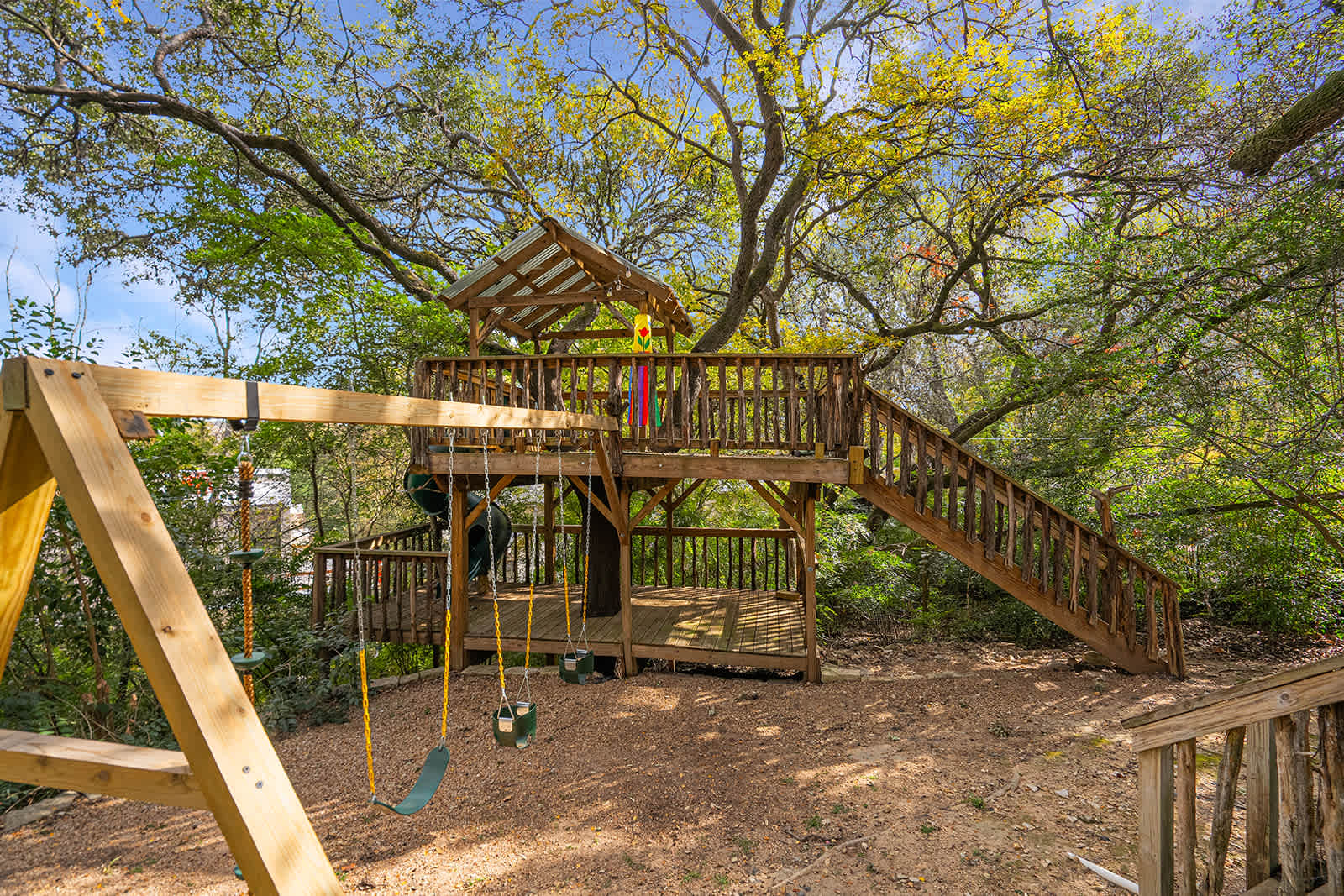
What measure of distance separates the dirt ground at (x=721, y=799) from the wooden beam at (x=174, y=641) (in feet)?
9.48

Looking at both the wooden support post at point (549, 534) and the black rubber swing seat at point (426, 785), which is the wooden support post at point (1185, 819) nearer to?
the black rubber swing seat at point (426, 785)

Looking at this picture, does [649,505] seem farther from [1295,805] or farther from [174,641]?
[174,641]

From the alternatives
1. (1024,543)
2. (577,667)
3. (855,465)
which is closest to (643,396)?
(855,465)

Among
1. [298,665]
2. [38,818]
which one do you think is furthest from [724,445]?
[38,818]

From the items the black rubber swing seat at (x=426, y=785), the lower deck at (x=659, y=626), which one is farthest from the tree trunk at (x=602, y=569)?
the black rubber swing seat at (x=426, y=785)

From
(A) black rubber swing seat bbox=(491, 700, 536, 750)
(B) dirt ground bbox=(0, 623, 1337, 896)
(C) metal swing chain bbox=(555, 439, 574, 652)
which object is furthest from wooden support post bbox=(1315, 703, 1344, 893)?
(C) metal swing chain bbox=(555, 439, 574, 652)

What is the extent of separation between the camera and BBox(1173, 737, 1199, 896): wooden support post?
222 centimetres

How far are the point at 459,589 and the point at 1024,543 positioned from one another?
6458 mm

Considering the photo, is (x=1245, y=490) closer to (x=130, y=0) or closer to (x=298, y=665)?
(x=298, y=665)

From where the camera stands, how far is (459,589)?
270 inches

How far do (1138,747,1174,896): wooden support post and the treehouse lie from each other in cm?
362

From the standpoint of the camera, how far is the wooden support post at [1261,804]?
78.8 inches

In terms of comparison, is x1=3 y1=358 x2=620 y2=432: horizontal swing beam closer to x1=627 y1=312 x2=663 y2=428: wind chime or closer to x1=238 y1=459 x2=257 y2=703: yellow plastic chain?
x1=238 y1=459 x2=257 y2=703: yellow plastic chain

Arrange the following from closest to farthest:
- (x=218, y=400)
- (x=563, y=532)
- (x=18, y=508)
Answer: (x=18, y=508)
(x=218, y=400)
(x=563, y=532)
